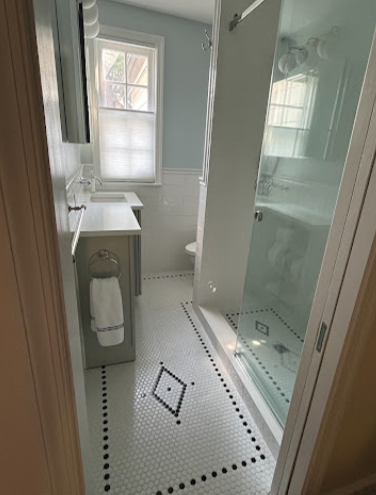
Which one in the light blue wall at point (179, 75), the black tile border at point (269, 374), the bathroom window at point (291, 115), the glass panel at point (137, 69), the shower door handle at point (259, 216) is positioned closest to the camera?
the black tile border at point (269, 374)

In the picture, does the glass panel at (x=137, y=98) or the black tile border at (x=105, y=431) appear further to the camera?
the glass panel at (x=137, y=98)

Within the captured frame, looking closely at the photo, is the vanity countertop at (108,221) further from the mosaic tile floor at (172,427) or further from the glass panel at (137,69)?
the glass panel at (137,69)

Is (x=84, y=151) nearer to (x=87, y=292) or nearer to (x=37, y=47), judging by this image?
(x=87, y=292)

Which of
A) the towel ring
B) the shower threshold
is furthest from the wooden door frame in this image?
the shower threshold

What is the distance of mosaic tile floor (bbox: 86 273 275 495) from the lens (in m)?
1.17

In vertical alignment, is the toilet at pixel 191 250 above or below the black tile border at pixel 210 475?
above

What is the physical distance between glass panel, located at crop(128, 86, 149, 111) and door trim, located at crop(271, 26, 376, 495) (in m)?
2.34

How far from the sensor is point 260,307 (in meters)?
1.95

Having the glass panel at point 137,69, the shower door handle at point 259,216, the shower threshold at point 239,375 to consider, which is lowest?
the shower threshold at point 239,375

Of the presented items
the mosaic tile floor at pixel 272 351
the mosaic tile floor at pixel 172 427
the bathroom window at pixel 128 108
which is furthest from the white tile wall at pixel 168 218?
the mosaic tile floor at pixel 272 351

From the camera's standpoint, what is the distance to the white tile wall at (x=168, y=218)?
2.88 m

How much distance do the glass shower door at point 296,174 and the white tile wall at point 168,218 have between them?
4.22 ft

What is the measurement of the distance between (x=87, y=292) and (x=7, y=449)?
41.6 inches

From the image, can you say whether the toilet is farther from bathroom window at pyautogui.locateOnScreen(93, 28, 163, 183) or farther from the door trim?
the door trim
